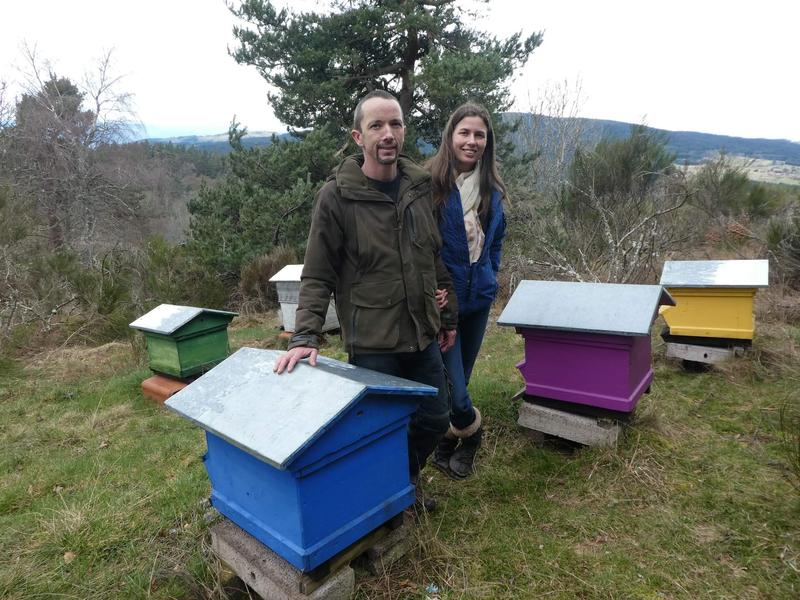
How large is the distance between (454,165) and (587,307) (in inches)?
44.3

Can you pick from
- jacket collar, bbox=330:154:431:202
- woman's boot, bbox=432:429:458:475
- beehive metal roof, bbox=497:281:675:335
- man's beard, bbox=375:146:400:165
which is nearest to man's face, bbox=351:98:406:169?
man's beard, bbox=375:146:400:165

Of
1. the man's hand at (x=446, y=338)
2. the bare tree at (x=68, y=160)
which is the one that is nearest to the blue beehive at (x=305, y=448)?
the man's hand at (x=446, y=338)

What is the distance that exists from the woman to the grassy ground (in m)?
0.64

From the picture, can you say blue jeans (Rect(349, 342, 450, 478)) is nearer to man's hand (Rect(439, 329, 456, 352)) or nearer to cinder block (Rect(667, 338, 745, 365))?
man's hand (Rect(439, 329, 456, 352))

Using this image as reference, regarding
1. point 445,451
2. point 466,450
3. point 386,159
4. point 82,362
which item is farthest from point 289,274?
point 386,159

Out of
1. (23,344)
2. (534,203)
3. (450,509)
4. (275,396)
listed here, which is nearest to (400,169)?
(275,396)

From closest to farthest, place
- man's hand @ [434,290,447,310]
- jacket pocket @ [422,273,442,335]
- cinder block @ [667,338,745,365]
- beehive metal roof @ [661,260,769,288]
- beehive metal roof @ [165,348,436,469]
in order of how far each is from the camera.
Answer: beehive metal roof @ [165,348,436,469], jacket pocket @ [422,273,442,335], man's hand @ [434,290,447,310], beehive metal roof @ [661,260,769,288], cinder block @ [667,338,745,365]

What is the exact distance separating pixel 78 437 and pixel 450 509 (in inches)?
129

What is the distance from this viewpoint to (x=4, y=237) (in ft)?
27.7

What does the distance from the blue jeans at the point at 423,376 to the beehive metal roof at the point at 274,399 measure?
0.17 m

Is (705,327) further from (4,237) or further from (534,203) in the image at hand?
(4,237)

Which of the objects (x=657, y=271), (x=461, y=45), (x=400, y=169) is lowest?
(x=657, y=271)

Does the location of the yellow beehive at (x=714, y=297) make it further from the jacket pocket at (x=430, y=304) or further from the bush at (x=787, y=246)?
the bush at (x=787, y=246)

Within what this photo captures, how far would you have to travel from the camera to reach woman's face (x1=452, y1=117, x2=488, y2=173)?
2.36 metres
